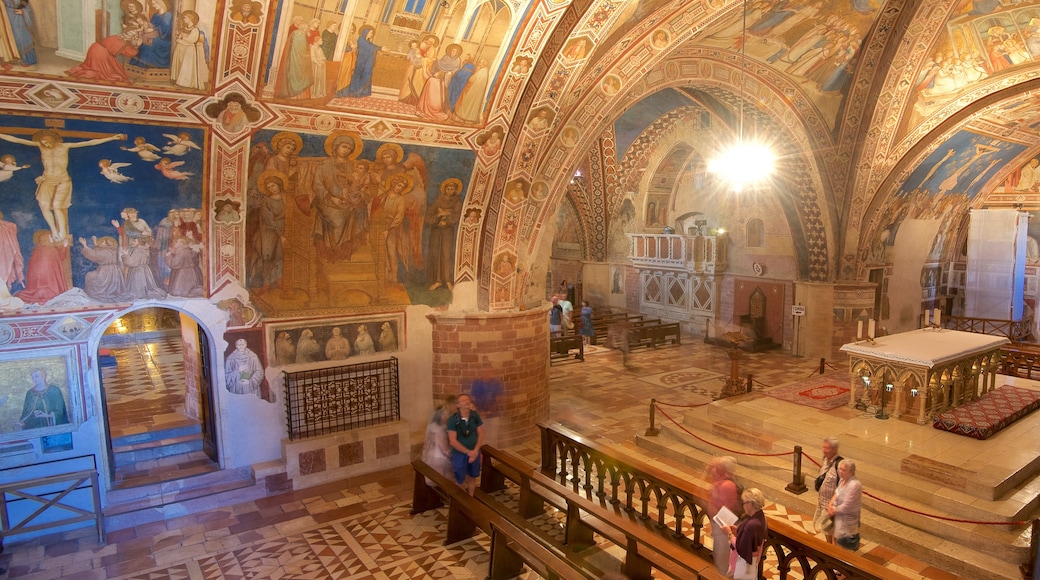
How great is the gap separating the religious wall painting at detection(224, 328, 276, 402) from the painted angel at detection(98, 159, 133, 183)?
217 centimetres

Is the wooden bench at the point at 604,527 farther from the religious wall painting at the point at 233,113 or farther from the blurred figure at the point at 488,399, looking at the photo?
the religious wall painting at the point at 233,113

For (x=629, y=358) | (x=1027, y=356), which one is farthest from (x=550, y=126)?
(x=1027, y=356)

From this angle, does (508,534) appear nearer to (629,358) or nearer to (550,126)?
(550,126)

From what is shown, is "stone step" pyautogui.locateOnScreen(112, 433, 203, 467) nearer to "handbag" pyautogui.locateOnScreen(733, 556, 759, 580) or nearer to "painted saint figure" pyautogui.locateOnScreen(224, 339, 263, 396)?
"painted saint figure" pyautogui.locateOnScreen(224, 339, 263, 396)

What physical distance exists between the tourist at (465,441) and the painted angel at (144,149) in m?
4.25

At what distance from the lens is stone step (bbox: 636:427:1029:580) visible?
5.74 meters

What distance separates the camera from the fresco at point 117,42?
542cm

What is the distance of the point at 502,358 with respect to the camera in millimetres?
9430

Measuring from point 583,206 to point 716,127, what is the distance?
4.87 metres

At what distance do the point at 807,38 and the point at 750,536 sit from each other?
9.12m

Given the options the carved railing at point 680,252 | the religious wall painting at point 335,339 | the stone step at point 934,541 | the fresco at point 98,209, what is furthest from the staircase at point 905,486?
the carved railing at point 680,252

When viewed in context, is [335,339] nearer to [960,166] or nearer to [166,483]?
[166,483]

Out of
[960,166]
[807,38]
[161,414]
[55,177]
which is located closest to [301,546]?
[55,177]

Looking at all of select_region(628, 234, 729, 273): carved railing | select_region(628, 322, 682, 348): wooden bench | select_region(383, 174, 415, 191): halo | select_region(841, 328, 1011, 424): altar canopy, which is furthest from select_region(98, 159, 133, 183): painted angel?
select_region(628, 234, 729, 273): carved railing
